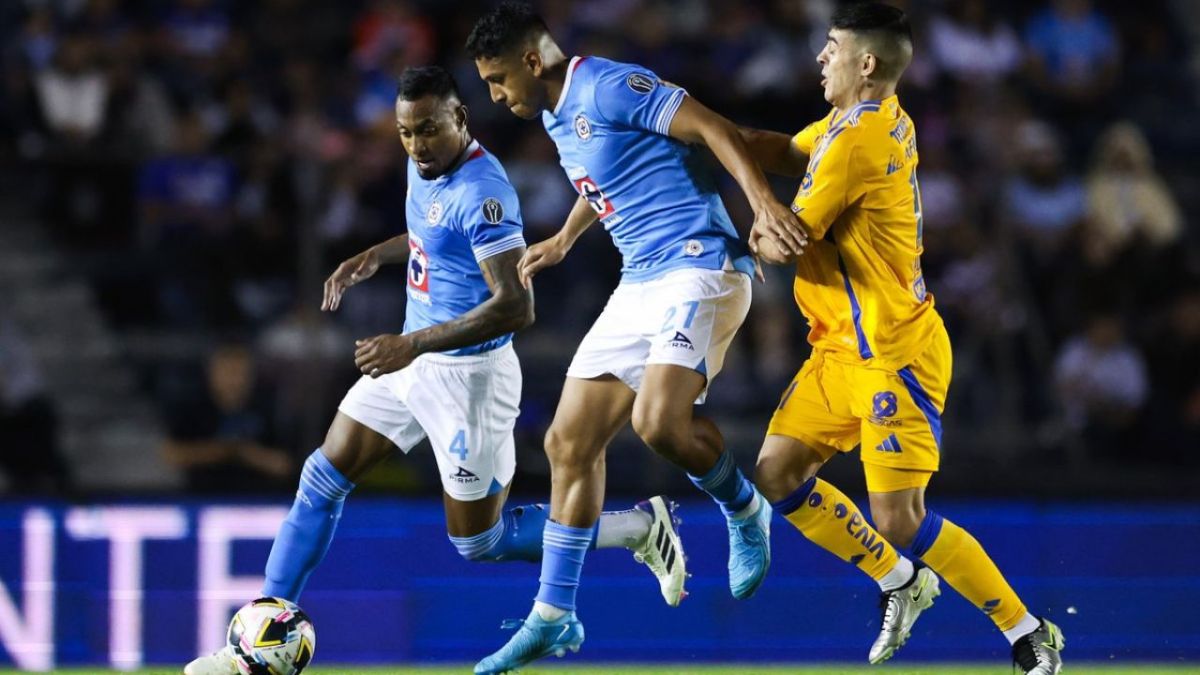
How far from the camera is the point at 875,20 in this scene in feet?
22.1

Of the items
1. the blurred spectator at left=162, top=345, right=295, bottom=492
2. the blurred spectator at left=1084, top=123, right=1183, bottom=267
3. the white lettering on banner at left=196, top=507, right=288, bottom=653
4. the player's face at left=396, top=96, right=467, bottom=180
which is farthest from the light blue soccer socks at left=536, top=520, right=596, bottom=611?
the blurred spectator at left=1084, top=123, right=1183, bottom=267

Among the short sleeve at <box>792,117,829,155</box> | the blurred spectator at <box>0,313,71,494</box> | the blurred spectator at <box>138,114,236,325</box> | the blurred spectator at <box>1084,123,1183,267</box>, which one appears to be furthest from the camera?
the blurred spectator at <box>1084,123,1183,267</box>

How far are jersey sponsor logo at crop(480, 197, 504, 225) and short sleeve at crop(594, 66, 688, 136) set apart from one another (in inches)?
21.8

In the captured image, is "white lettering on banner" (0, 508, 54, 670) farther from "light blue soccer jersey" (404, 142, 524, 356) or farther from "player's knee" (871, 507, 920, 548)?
"player's knee" (871, 507, 920, 548)

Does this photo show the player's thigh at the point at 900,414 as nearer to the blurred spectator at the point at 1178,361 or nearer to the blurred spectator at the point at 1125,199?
the blurred spectator at the point at 1178,361

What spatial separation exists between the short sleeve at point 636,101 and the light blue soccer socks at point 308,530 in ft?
5.81

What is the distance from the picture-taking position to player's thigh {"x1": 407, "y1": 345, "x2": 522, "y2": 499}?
23.9 feet

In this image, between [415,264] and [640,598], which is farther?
[640,598]

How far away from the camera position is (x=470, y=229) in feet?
23.1

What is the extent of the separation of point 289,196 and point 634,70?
5.00 m

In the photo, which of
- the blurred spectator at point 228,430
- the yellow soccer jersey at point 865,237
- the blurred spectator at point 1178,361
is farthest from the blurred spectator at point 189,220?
the blurred spectator at point 1178,361

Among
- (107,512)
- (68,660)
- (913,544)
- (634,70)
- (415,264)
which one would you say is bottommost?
(68,660)

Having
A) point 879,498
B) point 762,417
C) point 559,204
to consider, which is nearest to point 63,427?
point 559,204

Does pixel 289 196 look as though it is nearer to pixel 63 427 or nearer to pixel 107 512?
pixel 63 427
